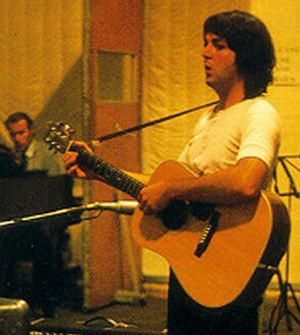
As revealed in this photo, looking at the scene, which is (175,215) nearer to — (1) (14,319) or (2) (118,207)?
(2) (118,207)

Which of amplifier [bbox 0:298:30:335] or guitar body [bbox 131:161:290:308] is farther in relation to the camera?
guitar body [bbox 131:161:290:308]

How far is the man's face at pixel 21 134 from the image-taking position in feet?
18.7

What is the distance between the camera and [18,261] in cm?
532

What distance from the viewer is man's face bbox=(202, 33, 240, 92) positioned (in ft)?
8.12

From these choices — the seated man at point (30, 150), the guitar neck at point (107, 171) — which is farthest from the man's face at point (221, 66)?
the seated man at point (30, 150)

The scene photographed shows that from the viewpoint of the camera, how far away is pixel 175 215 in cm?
261

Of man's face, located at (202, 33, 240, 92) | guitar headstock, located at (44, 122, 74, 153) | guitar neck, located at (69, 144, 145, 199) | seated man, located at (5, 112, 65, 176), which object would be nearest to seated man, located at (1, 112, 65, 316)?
seated man, located at (5, 112, 65, 176)

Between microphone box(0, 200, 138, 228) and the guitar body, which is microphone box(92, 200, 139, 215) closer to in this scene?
microphone box(0, 200, 138, 228)

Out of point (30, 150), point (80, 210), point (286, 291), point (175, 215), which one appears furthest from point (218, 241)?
point (30, 150)

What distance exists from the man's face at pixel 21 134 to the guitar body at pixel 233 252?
3.28 metres

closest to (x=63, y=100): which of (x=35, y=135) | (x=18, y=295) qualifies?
(x=35, y=135)

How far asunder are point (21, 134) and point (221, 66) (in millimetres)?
3443

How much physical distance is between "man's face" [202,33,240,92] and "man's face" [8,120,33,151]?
339cm

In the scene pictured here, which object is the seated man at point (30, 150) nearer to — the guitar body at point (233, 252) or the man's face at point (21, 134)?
the man's face at point (21, 134)
